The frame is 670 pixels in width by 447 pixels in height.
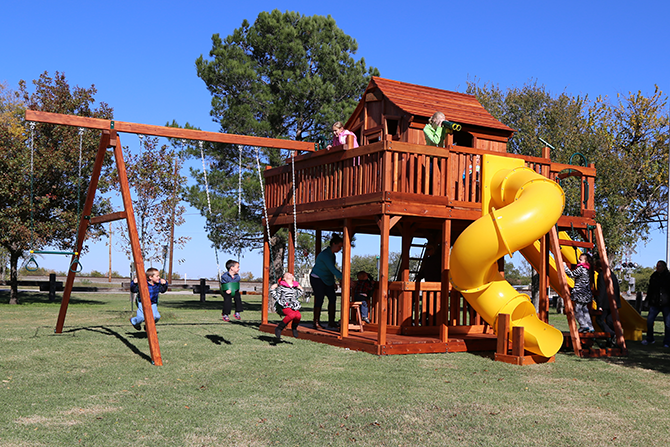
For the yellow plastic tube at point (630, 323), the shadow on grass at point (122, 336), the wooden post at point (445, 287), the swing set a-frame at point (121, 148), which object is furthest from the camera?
the yellow plastic tube at point (630, 323)

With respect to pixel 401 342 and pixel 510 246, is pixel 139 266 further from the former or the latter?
pixel 510 246

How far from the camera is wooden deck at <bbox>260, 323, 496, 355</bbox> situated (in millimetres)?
11773

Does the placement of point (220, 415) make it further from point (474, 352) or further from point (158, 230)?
Result: point (158, 230)

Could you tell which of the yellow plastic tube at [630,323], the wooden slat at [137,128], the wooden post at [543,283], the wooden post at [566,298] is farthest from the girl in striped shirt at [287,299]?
the yellow plastic tube at [630,323]

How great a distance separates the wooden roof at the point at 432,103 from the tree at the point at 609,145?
13.4m

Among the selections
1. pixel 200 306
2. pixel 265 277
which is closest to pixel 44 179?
pixel 200 306

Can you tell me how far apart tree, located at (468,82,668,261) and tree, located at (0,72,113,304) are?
19.8 m

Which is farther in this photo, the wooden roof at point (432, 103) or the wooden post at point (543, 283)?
the wooden roof at point (432, 103)

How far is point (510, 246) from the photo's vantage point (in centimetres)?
1085

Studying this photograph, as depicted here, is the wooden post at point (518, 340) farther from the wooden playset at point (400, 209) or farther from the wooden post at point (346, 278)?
the wooden post at point (346, 278)

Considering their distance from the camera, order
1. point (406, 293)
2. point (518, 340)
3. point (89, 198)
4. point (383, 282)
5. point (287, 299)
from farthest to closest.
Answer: point (406, 293), point (89, 198), point (287, 299), point (383, 282), point (518, 340)

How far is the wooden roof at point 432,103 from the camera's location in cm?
1588

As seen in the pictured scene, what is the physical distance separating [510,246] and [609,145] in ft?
78.0

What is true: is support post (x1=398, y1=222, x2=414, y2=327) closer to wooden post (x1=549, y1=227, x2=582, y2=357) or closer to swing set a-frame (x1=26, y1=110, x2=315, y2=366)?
wooden post (x1=549, y1=227, x2=582, y2=357)
